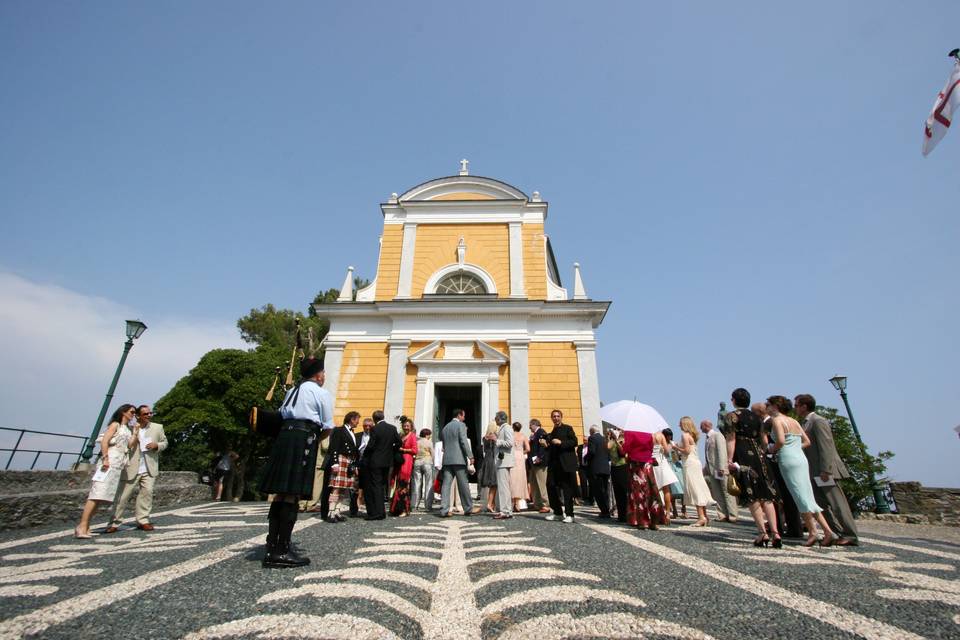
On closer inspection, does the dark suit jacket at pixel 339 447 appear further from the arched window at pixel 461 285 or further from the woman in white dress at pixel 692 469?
the arched window at pixel 461 285

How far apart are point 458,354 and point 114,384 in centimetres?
883

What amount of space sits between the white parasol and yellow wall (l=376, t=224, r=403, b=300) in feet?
28.3

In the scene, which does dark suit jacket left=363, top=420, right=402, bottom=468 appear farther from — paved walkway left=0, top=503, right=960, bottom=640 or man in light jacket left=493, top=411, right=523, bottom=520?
paved walkway left=0, top=503, right=960, bottom=640

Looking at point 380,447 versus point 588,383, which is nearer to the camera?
point 380,447

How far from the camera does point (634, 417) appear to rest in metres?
8.61

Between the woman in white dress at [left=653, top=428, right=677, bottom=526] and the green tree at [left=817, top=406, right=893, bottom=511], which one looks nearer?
the woman in white dress at [left=653, top=428, right=677, bottom=526]

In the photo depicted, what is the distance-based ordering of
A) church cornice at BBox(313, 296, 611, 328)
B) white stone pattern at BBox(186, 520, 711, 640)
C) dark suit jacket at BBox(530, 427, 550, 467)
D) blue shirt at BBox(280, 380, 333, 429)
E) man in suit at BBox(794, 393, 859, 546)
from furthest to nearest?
church cornice at BBox(313, 296, 611, 328) → dark suit jacket at BBox(530, 427, 550, 467) → man in suit at BBox(794, 393, 859, 546) → blue shirt at BBox(280, 380, 333, 429) → white stone pattern at BBox(186, 520, 711, 640)

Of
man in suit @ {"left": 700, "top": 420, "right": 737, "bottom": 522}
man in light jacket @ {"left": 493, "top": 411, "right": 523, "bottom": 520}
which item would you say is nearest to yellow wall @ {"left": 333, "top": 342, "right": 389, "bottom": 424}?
man in light jacket @ {"left": 493, "top": 411, "right": 523, "bottom": 520}

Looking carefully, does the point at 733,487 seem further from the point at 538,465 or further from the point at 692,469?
the point at 538,465

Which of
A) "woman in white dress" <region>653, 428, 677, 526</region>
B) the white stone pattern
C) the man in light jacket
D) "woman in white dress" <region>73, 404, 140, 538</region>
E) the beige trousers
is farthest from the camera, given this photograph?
the man in light jacket

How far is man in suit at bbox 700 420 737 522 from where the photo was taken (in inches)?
271

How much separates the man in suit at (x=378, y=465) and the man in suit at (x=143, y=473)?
2852mm

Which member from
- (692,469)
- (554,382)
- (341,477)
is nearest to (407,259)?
(554,382)

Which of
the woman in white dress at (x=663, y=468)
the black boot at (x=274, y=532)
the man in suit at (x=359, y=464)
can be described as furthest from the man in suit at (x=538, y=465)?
the black boot at (x=274, y=532)
